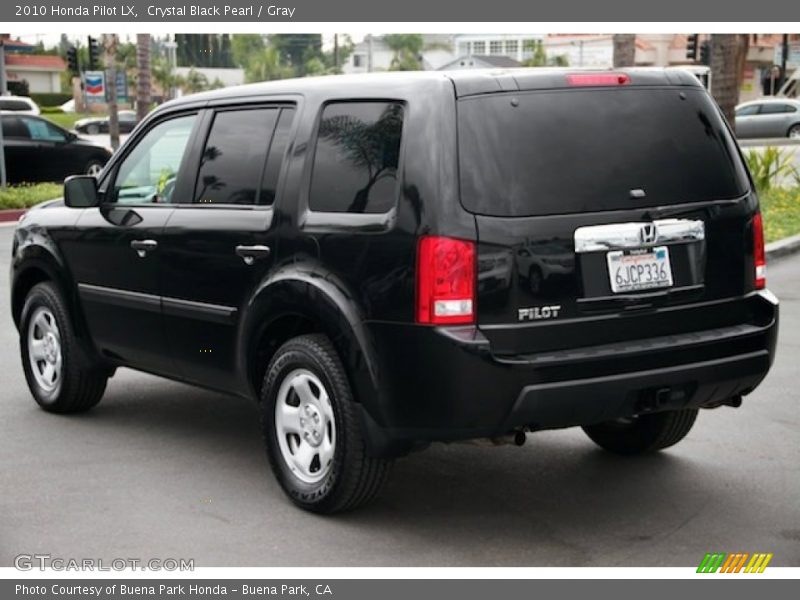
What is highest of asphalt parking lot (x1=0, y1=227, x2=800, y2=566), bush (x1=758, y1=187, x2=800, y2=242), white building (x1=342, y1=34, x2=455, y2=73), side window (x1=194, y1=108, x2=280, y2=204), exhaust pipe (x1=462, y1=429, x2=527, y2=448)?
side window (x1=194, y1=108, x2=280, y2=204)

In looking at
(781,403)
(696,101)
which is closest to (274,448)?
(696,101)

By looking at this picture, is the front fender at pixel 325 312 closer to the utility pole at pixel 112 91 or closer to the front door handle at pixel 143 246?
the front door handle at pixel 143 246

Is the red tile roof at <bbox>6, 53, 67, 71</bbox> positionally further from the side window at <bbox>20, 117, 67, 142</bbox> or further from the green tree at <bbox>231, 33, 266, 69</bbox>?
the side window at <bbox>20, 117, 67, 142</bbox>

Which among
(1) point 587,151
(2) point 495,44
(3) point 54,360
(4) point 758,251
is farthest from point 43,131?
(2) point 495,44

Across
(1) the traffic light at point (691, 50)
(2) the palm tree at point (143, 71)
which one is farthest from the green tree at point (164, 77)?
(2) the palm tree at point (143, 71)

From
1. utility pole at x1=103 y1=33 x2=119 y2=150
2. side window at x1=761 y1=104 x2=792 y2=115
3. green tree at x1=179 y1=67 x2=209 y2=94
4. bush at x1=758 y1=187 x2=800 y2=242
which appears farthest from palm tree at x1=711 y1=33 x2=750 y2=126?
green tree at x1=179 y1=67 x2=209 y2=94

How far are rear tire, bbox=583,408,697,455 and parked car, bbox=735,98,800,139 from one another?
37.6 m

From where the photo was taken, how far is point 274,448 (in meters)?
5.92

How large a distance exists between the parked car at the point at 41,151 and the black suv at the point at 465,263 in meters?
21.8

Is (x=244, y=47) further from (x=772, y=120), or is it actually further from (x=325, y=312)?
(x=325, y=312)

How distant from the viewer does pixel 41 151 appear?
27391mm

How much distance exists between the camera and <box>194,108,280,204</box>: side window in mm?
6156

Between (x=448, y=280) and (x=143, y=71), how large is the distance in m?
30.4

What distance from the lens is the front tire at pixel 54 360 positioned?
296 inches
